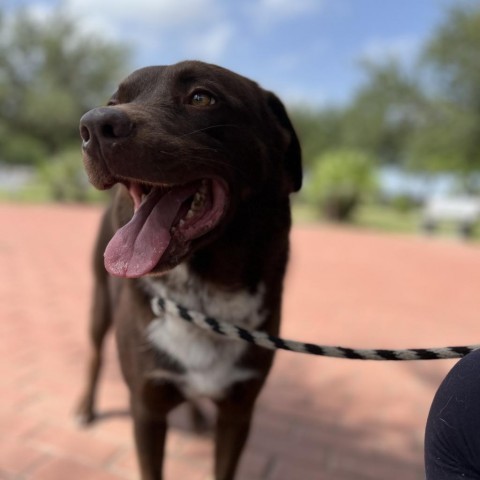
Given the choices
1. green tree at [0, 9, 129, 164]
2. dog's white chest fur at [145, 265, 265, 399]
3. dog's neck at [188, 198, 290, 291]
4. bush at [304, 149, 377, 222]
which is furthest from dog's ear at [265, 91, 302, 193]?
green tree at [0, 9, 129, 164]

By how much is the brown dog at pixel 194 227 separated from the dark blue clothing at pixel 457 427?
2.68 feet

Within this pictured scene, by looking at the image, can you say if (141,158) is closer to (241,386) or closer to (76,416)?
(241,386)

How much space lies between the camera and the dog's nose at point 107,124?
50.8 inches

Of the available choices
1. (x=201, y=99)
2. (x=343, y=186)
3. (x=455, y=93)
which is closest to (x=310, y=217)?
(x=343, y=186)

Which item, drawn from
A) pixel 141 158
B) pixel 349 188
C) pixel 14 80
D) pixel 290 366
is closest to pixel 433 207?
pixel 349 188

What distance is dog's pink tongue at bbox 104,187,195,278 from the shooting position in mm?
1444

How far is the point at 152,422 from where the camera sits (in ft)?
6.05

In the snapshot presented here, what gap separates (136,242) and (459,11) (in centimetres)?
2522

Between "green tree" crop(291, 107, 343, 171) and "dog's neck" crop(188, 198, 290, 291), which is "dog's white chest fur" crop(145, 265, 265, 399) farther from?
"green tree" crop(291, 107, 343, 171)

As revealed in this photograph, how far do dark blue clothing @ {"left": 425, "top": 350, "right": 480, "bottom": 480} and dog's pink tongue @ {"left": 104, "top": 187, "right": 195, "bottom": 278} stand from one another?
855mm

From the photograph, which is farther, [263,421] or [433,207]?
[433,207]

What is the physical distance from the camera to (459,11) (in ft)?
71.8

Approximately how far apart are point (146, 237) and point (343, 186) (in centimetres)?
1609

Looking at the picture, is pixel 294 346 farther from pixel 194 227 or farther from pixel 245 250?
pixel 194 227
